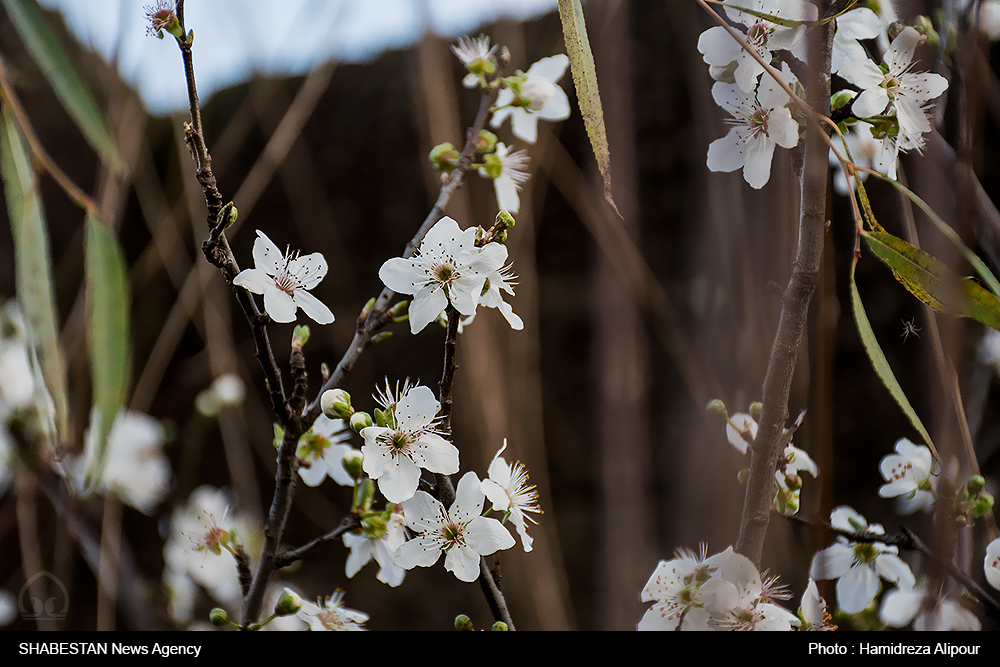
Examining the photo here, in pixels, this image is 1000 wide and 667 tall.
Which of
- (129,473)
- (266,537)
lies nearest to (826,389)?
(266,537)

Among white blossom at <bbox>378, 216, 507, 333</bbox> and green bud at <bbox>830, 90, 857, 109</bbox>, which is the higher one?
green bud at <bbox>830, 90, 857, 109</bbox>

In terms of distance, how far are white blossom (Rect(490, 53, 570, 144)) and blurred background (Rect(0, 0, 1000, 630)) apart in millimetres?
72

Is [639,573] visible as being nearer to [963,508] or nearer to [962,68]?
[963,508]

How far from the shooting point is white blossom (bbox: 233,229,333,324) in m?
0.26

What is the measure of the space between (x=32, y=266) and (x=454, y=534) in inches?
13.8

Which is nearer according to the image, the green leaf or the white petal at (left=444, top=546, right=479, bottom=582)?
the white petal at (left=444, top=546, right=479, bottom=582)

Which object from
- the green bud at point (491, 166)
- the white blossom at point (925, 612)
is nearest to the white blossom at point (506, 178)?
the green bud at point (491, 166)

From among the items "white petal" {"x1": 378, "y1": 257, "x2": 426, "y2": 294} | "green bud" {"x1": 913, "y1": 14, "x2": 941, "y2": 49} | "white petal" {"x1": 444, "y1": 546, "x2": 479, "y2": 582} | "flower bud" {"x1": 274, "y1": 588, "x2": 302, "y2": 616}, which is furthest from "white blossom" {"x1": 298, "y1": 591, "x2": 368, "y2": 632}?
"green bud" {"x1": 913, "y1": 14, "x2": 941, "y2": 49}

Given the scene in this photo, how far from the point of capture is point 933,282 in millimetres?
255

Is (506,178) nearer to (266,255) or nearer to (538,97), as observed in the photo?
(538,97)

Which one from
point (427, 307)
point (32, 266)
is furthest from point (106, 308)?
point (427, 307)

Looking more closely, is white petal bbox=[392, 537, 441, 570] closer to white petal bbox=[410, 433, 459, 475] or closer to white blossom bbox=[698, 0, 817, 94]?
white petal bbox=[410, 433, 459, 475]

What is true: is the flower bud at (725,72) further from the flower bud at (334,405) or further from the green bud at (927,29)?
the flower bud at (334,405)

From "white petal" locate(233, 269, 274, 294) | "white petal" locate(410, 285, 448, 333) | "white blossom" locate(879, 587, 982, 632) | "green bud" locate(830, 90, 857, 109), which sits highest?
"green bud" locate(830, 90, 857, 109)
